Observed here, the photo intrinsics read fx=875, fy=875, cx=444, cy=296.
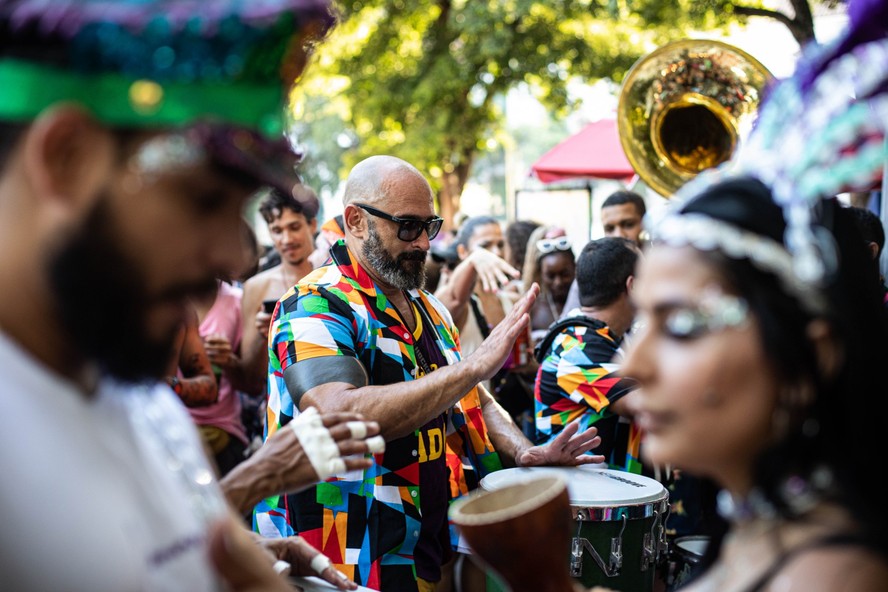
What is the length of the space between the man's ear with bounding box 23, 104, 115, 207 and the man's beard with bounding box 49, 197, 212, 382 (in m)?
0.04

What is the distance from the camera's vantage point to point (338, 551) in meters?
3.02

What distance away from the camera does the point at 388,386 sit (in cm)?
300

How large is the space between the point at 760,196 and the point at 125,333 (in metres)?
1.07

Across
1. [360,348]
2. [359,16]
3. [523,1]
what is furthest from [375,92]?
[360,348]

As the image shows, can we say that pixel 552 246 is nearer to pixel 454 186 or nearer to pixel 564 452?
pixel 564 452

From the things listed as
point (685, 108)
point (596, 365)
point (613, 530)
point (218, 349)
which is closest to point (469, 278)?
point (596, 365)

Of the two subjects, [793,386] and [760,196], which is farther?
[760,196]

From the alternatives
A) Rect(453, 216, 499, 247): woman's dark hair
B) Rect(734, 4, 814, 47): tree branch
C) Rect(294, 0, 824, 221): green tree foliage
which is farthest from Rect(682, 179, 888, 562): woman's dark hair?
Rect(294, 0, 824, 221): green tree foliage

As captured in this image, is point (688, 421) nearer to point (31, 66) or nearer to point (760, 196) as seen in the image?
point (760, 196)

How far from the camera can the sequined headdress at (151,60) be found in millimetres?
1222

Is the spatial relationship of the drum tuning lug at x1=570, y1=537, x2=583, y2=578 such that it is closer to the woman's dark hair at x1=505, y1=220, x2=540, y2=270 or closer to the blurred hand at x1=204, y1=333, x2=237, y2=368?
the blurred hand at x1=204, y1=333, x2=237, y2=368

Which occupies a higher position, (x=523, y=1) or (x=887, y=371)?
(x=523, y=1)

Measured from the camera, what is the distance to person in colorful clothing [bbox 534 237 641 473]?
4.21 m

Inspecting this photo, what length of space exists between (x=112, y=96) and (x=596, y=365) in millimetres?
3281
